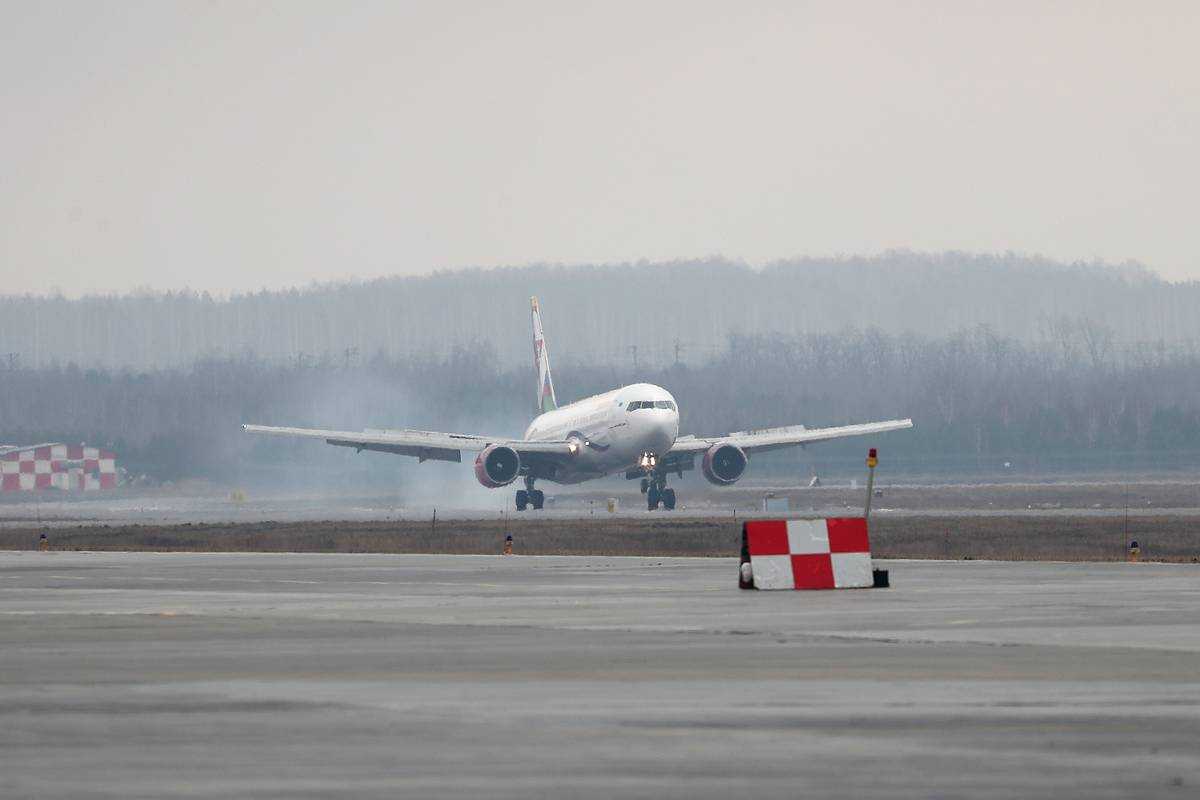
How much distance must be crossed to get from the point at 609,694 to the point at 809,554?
12725mm

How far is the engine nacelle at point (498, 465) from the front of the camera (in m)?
83.0

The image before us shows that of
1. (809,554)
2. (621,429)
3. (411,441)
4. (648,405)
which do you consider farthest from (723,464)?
(809,554)

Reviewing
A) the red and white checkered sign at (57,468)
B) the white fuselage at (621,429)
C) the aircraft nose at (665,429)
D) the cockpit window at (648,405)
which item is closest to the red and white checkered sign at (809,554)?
the aircraft nose at (665,429)

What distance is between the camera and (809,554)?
25828mm

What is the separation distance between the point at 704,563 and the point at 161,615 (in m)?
14.1

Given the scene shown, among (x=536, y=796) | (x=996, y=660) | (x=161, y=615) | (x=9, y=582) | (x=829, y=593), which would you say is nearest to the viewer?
(x=536, y=796)

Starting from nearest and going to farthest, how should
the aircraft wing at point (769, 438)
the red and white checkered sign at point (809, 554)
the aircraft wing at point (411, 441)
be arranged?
the red and white checkered sign at point (809, 554), the aircraft wing at point (769, 438), the aircraft wing at point (411, 441)

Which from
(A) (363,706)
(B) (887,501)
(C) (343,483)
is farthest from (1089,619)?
(C) (343,483)

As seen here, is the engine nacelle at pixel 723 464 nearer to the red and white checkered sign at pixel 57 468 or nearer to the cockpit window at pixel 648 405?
the cockpit window at pixel 648 405

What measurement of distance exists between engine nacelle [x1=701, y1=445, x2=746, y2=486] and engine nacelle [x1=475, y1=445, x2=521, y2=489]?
7.86 metres

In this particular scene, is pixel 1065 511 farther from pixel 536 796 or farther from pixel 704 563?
pixel 536 796

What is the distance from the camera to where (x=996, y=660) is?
1546 centimetres

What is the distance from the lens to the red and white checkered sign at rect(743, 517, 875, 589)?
25578 mm

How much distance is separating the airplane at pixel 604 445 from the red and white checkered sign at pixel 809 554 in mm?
51822
